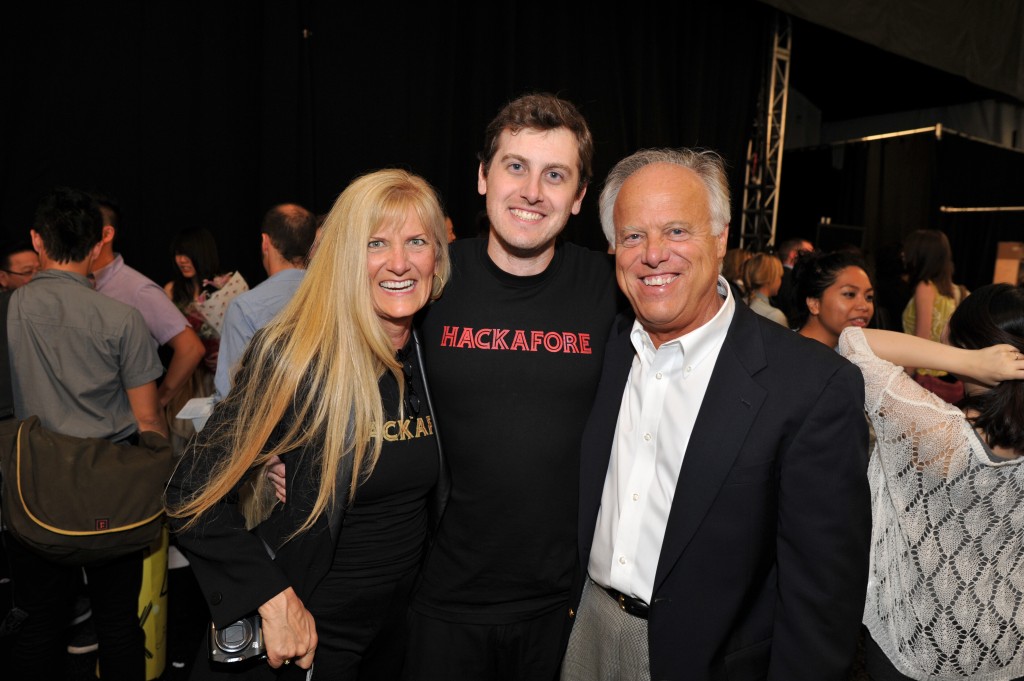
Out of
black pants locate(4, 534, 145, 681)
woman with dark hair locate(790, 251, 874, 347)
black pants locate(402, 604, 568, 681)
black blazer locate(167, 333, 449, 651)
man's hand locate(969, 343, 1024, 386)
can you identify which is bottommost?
black pants locate(4, 534, 145, 681)

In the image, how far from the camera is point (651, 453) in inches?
60.2

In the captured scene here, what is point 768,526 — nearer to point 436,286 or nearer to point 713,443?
point 713,443

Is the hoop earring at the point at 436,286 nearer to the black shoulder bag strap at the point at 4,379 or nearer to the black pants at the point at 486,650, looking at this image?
the black pants at the point at 486,650

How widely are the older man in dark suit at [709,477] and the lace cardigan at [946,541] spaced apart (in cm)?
39

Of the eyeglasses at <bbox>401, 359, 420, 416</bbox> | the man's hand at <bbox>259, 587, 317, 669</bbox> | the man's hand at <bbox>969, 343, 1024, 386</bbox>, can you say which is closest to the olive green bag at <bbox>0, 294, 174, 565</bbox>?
the man's hand at <bbox>259, 587, 317, 669</bbox>

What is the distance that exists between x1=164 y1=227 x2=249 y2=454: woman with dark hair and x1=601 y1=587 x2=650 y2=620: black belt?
9.79 feet

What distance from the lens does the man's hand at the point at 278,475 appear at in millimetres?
1588

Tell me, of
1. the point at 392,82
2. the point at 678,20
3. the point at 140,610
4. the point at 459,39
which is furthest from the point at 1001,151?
the point at 140,610

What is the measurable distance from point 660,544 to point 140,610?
209cm

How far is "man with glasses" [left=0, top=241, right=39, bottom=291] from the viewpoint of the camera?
320 centimetres

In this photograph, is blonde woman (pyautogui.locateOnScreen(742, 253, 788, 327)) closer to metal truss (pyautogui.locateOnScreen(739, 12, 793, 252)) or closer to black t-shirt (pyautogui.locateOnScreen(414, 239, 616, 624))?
metal truss (pyautogui.locateOnScreen(739, 12, 793, 252))

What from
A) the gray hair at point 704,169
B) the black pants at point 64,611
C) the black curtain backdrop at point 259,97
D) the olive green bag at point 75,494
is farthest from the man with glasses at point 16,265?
the gray hair at point 704,169

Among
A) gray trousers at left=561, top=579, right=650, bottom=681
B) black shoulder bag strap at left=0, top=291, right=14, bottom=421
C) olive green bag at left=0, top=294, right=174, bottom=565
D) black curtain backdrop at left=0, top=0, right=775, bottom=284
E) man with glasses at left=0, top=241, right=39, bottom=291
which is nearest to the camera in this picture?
gray trousers at left=561, top=579, right=650, bottom=681

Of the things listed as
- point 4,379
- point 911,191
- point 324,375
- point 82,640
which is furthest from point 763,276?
point 911,191
